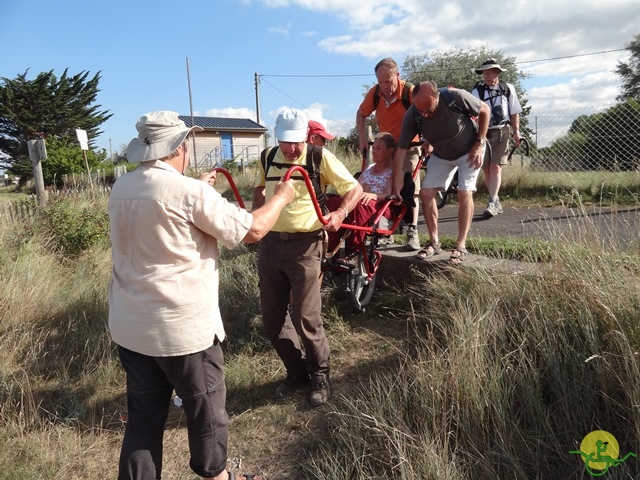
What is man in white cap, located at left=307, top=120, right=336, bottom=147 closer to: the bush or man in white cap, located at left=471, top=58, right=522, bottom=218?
man in white cap, located at left=471, top=58, right=522, bottom=218

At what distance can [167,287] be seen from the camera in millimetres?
2307

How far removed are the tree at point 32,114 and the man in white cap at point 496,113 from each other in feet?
117

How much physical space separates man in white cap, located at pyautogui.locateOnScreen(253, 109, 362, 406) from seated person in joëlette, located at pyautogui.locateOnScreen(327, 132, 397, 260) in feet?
1.90

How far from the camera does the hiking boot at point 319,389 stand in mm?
3617

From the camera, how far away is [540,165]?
33.0 ft

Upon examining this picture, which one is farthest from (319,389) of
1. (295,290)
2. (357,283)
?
(357,283)

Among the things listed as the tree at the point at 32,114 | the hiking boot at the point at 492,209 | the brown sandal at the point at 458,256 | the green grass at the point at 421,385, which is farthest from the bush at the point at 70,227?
the tree at the point at 32,114

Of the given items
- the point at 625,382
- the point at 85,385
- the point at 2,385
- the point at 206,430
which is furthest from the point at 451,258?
the point at 2,385

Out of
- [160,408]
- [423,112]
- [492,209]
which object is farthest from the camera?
[492,209]

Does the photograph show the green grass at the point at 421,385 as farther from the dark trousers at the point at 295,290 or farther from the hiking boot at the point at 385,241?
the hiking boot at the point at 385,241

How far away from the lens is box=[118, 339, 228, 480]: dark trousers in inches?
95.5

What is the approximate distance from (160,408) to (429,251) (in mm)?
2931

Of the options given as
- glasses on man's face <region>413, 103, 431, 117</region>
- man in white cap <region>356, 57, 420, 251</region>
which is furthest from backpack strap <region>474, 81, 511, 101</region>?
glasses on man's face <region>413, 103, 431, 117</region>

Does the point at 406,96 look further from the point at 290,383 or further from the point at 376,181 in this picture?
the point at 290,383
